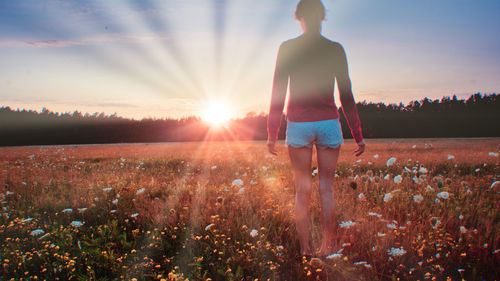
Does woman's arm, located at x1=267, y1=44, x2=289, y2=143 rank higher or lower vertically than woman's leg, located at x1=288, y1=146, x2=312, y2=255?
higher

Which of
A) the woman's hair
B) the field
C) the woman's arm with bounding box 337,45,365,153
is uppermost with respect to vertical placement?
the woman's hair

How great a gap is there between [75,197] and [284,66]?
422cm

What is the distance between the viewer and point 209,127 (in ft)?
117

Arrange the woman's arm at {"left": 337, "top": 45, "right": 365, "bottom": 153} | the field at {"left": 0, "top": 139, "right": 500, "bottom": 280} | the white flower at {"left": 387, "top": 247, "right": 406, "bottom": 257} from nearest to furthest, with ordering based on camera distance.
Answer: the white flower at {"left": 387, "top": 247, "right": 406, "bottom": 257} < the field at {"left": 0, "top": 139, "right": 500, "bottom": 280} < the woman's arm at {"left": 337, "top": 45, "right": 365, "bottom": 153}

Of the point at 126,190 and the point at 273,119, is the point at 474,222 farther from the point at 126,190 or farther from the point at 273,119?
the point at 126,190

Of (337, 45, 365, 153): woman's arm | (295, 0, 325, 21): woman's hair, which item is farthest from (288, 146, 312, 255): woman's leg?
(295, 0, 325, 21): woman's hair

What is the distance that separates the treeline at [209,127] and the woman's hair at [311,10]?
3044 centimetres

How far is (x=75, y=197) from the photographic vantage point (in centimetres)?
471

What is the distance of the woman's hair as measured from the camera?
2781mm

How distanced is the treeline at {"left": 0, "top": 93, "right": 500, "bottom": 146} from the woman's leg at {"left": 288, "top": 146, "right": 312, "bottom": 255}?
3033cm

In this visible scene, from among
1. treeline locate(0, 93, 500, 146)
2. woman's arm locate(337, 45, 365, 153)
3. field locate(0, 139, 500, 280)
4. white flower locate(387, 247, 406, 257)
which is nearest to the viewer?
white flower locate(387, 247, 406, 257)

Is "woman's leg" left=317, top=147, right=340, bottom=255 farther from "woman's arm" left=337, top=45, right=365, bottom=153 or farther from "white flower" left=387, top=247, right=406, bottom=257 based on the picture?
"white flower" left=387, top=247, right=406, bottom=257

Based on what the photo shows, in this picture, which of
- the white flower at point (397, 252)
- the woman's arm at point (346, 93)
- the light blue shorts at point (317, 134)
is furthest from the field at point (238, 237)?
the woman's arm at point (346, 93)

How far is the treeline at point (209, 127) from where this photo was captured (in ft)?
117
